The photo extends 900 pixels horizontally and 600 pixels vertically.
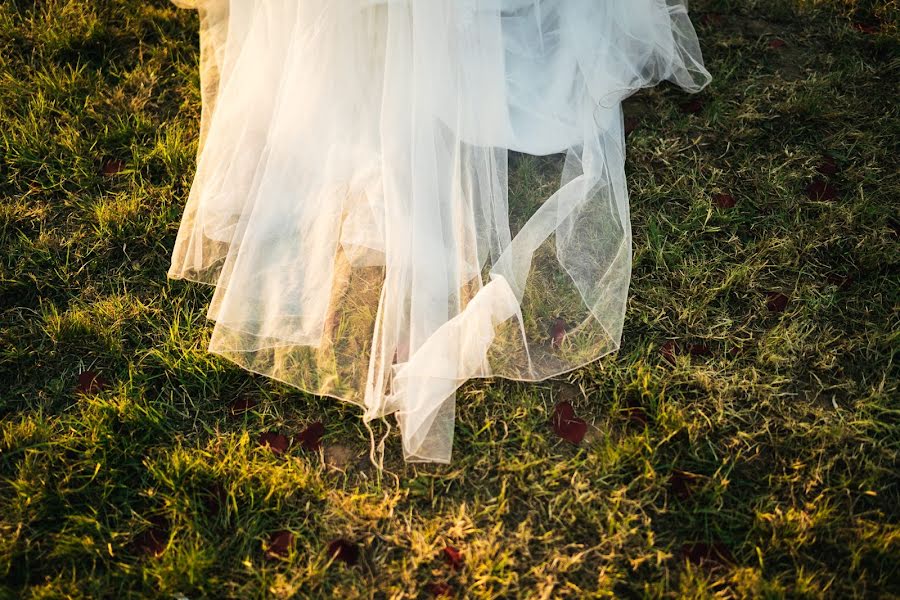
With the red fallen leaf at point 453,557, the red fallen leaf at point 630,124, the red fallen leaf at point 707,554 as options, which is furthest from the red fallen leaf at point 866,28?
the red fallen leaf at point 453,557

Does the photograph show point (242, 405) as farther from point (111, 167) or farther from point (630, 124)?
point (630, 124)

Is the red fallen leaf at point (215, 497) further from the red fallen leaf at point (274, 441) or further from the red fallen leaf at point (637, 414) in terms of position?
the red fallen leaf at point (637, 414)

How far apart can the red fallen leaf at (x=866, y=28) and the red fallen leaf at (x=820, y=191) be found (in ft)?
2.70

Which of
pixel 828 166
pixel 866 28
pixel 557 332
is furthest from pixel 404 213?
pixel 866 28

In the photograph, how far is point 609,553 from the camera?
1.59m

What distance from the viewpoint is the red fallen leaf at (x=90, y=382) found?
1878mm

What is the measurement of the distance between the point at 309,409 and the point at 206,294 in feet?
1.71

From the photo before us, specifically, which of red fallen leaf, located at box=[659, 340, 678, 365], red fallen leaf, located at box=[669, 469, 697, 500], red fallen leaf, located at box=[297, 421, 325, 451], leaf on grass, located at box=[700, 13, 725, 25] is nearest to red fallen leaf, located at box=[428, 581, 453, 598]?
red fallen leaf, located at box=[297, 421, 325, 451]

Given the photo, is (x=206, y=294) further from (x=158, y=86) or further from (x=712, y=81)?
(x=712, y=81)

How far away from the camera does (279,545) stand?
1.62 m

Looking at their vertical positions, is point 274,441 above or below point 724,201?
below

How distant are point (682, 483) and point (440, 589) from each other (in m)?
0.65

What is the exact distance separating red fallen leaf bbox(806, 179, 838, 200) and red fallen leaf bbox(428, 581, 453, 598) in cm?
166

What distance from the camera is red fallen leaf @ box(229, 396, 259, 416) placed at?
1.84 meters
